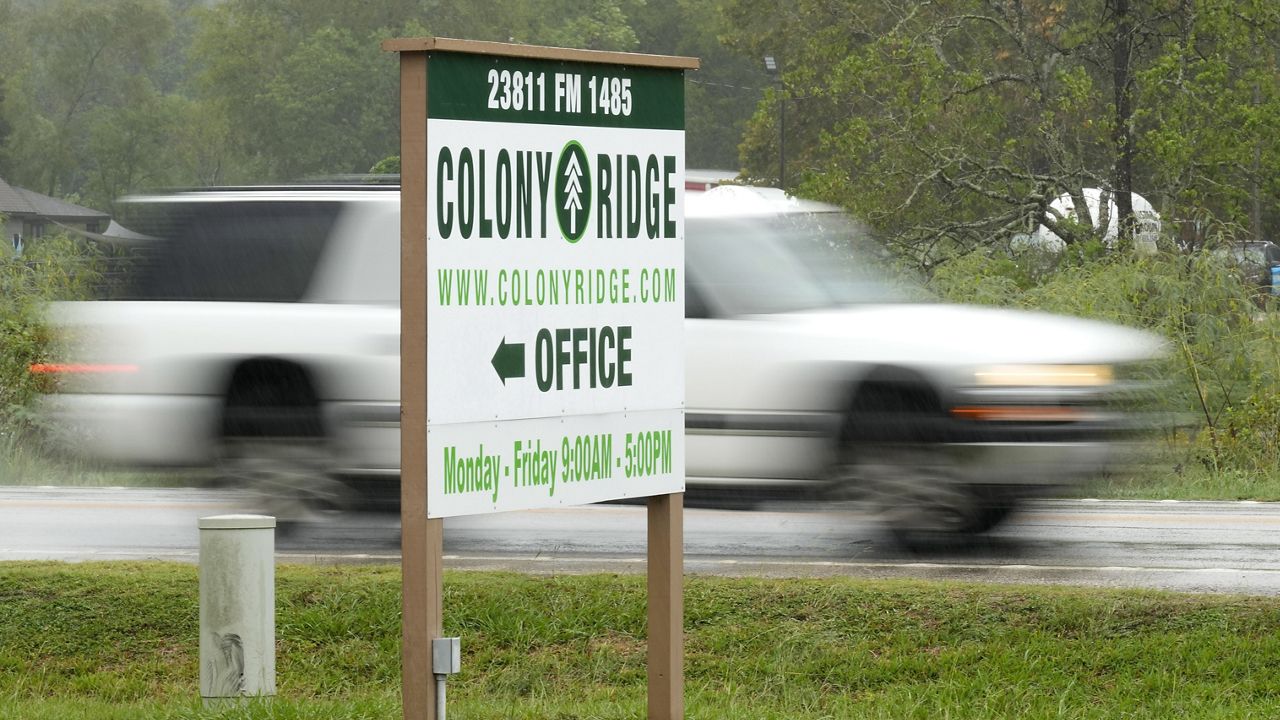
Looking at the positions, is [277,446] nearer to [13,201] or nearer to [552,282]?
[552,282]

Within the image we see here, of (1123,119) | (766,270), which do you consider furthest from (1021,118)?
(766,270)

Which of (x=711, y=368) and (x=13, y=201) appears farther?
(x=13, y=201)

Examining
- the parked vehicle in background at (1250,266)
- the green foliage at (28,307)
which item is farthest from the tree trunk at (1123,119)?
the green foliage at (28,307)

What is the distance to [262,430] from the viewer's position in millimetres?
10117

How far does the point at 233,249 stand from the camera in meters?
10.5

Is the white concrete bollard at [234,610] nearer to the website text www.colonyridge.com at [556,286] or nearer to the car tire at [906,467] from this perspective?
the website text www.colonyridge.com at [556,286]

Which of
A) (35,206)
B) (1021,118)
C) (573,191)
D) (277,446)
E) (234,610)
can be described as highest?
(35,206)

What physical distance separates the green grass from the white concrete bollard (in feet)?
0.43

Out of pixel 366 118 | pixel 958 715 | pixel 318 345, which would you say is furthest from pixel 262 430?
pixel 366 118

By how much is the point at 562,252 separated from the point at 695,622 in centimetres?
292

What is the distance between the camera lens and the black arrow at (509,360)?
16.5 feet

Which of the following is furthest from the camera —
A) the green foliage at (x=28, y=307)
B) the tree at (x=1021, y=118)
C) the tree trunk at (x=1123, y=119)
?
the tree at (x=1021, y=118)

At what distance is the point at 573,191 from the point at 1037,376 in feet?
15.2

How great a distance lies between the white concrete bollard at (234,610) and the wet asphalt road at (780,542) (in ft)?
8.99
